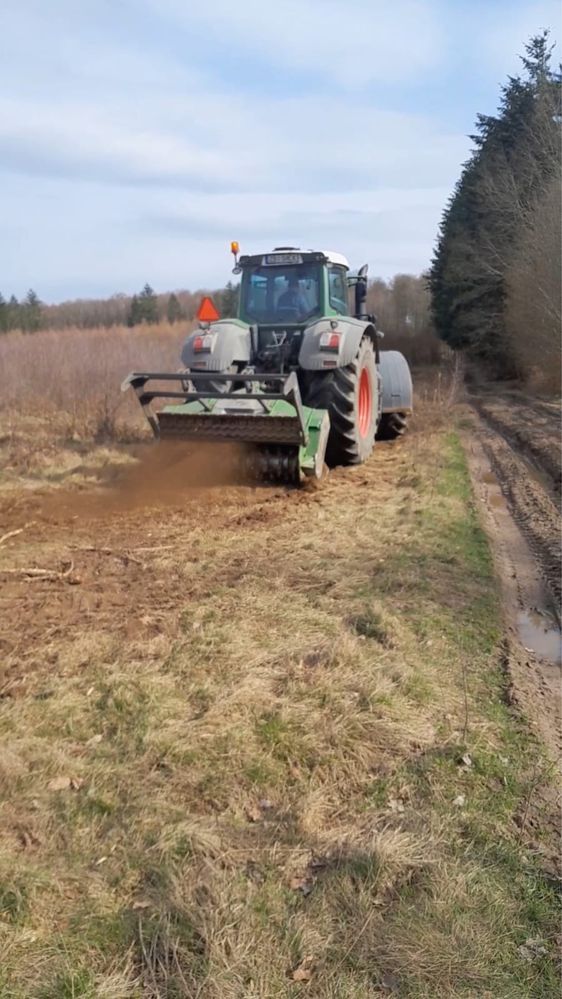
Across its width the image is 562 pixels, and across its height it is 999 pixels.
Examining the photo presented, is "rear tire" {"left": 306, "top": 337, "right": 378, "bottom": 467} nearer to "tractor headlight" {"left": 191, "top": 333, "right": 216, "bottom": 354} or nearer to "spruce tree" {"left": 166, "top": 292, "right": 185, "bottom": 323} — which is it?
"tractor headlight" {"left": 191, "top": 333, "right": 216, "bottom": 354}

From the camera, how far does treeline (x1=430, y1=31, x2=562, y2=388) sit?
19828 mm

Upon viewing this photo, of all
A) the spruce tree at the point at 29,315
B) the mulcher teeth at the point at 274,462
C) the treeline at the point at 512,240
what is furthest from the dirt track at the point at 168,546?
the spruce tree at the point at 29,315

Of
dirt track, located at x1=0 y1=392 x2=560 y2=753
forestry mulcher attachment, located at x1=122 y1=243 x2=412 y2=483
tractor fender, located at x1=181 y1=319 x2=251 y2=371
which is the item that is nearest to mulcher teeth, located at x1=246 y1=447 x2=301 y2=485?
forestry mulcher attachment, located at x1=122 y1=243 x2=412 y2=483

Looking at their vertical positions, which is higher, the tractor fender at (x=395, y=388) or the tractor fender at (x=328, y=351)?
the tractor fender at (x=328, y=351)

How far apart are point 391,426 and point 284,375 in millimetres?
5142

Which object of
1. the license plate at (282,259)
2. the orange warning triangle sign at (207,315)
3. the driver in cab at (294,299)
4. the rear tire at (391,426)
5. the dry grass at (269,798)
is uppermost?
the license plate at (282,259)

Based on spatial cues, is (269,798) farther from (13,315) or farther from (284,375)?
(13,315)

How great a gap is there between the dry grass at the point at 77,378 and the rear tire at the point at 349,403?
3.87 m

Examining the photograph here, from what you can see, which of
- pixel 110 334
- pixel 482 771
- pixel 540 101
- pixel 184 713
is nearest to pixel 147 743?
pixel 184 713

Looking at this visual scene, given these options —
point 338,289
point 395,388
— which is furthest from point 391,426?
point 338,289

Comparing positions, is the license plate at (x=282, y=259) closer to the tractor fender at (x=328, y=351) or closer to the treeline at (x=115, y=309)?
the tractor fender at (x=328, y=351)

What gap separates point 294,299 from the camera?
9.18 m

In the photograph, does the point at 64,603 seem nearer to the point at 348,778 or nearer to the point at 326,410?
the point at 348,778

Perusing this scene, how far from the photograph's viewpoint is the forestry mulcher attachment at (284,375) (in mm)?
7340
